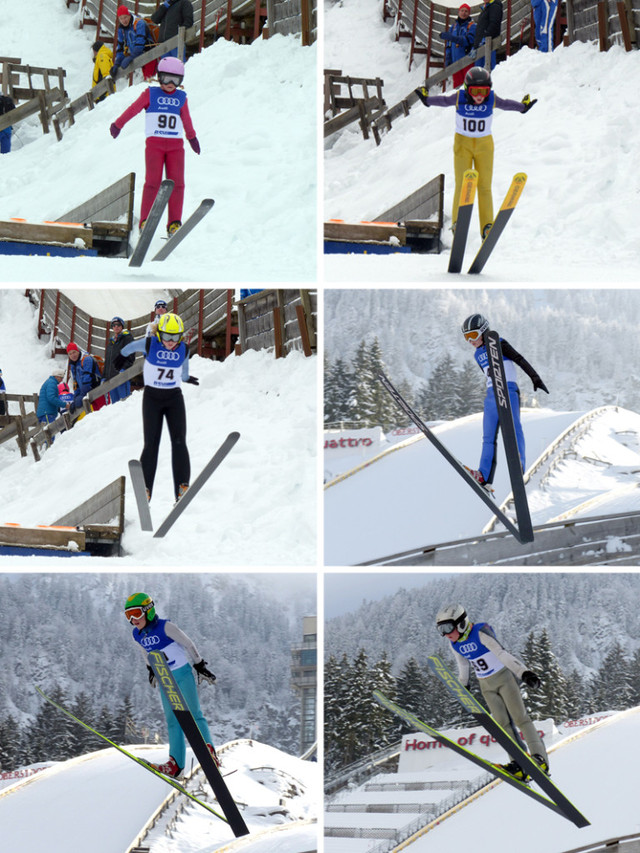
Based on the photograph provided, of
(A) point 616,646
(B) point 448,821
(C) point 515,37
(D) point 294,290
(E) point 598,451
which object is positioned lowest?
(A) point 616,646

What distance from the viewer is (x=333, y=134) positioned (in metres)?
14.2

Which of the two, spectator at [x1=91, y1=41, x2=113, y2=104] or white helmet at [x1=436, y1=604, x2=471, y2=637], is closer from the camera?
white helmet at [x1=436, y1=604, x2=471, y2=637]

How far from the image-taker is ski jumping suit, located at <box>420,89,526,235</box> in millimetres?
8461

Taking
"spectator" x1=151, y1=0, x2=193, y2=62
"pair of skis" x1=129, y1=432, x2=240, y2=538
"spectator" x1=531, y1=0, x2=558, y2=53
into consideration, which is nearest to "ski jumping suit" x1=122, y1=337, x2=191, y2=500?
"pair of skis" x1=129, y1=432, x2=240, y2=538

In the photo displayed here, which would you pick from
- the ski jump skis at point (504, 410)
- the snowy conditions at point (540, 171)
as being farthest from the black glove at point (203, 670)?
the snowy conditions at point (540, 171)

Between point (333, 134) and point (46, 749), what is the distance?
8058 millimetres

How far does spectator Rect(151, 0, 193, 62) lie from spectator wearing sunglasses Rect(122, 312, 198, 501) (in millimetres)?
7009

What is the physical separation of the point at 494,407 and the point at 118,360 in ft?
13.5

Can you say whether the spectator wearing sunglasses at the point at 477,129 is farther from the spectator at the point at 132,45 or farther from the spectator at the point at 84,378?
the spectator at the point at 132,45

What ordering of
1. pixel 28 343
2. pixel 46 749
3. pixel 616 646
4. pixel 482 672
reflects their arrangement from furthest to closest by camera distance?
1. pixel 28 343
2. pixel 616 646
3. pixel 46 749
4. pixel 482 672

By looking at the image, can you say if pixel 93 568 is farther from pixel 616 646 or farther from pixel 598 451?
pixel 616 646

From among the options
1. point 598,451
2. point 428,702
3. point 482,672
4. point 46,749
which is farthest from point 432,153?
point 46,749

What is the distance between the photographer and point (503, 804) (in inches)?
396

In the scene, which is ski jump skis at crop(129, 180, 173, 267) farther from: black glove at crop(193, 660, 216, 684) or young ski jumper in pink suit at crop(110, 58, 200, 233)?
black glove at crop(193, 660, 216, 684)
